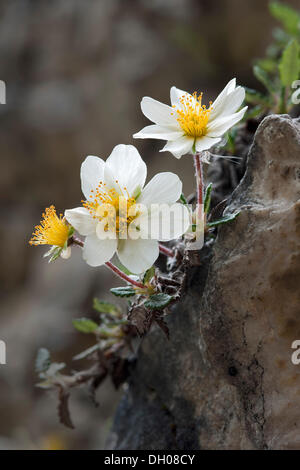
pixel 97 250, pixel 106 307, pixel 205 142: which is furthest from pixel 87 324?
pixel 205 142

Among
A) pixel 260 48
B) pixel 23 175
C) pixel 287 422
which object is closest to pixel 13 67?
pixel 23 175

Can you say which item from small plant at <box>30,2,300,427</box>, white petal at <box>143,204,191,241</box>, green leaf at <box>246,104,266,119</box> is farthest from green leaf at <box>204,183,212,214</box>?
green leaf at <box>246,104,266,119</box>

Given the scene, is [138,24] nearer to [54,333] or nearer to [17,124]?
[17,124]

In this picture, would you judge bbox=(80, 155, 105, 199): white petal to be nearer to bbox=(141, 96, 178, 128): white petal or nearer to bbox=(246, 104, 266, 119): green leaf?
bbox=(141, 96, 178, 128): white petal

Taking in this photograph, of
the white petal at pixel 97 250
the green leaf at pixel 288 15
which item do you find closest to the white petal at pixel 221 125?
the white petal at pixel 97 250

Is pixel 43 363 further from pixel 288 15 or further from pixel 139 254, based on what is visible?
pixel 288 15
